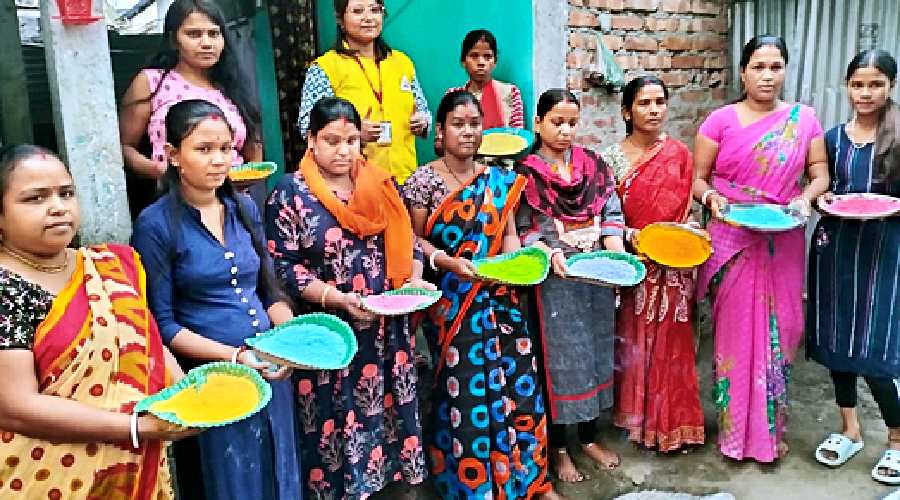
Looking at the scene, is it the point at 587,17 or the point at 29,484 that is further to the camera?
the point at 587,17

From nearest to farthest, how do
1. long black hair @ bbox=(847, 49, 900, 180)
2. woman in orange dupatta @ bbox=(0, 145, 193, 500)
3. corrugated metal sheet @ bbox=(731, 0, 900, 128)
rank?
woman in orange dupatta @ bbox=(0, 145, 193, 500) < long black hair @ bbox=(847, 49, 900, 180) < corrugated metal sheet @ bbox=(731, 0, 900, 128)

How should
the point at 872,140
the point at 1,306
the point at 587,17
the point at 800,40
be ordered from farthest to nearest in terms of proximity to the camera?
1. the point at 800,40
2. the point at 587,17
3. the point at 872,140
4. the point at 1,306

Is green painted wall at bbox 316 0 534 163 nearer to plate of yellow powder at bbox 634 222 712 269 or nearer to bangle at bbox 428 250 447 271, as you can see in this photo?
plate of yellow powder at bbox 634 222 712 269

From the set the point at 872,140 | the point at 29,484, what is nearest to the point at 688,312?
the point at 872,140

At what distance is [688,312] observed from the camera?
369cm

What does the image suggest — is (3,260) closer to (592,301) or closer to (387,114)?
(387,114)

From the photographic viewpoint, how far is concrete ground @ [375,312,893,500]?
3.49 metres

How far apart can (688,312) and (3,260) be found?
9.50ft

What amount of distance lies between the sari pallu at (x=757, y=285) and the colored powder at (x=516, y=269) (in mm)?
1095

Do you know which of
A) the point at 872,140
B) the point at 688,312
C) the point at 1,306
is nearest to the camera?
the point at 1,306

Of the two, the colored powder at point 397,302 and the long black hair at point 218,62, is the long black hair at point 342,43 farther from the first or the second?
the colored powder at point 397,302

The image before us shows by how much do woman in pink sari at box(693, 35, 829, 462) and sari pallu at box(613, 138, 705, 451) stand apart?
143mm

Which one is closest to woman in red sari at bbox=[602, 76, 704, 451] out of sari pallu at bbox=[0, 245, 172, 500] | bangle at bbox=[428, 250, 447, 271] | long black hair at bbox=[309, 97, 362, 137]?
bangle at bbox=[428, 250, 447, 271]

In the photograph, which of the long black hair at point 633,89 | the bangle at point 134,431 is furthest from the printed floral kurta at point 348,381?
the long black hair at point 633,89
